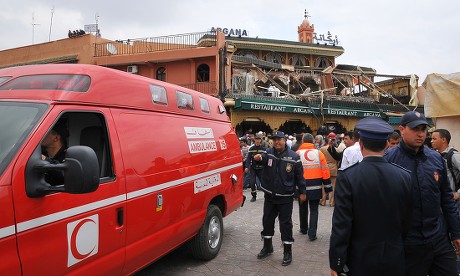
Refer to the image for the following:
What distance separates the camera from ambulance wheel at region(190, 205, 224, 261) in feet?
15.5

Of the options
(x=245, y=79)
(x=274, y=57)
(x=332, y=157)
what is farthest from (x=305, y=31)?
(x=332, y=157)

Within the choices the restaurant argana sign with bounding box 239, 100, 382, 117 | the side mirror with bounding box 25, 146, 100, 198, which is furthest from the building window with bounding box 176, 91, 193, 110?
the restaurant argana sign with bounding box 239, 100, 382, 117

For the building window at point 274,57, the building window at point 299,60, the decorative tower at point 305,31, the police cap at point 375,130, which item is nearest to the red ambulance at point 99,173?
the police cap at point 375,130

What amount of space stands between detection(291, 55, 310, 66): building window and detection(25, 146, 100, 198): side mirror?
2792 centimetres

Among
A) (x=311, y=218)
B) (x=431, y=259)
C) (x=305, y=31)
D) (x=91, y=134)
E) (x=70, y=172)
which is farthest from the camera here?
(x=305, y=31)

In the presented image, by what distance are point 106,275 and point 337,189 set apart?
6.42 ft

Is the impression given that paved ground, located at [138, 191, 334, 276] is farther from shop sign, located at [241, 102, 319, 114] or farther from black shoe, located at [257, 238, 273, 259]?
shop sign, located at [241, 102, 319, 114]

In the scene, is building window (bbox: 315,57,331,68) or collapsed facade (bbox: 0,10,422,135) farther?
building window (bbox: 315,57,331,68)

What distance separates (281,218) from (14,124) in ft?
12.0

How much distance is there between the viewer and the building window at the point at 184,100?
432cm

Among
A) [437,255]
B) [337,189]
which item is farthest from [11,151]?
[437,255]

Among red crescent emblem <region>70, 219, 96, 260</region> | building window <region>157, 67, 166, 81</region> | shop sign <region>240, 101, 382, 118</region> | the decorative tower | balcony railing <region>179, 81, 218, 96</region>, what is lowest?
red crescent emblem <region>70, 219, 96, 260</region>

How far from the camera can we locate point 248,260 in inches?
196

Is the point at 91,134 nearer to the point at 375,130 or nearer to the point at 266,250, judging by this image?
the point at 375,130
